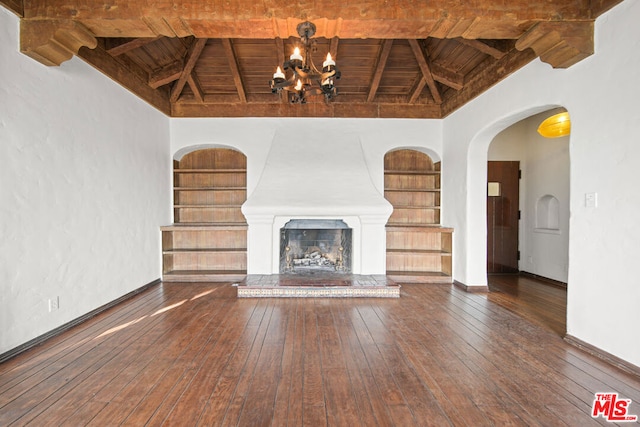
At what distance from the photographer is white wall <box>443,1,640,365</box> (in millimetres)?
2416

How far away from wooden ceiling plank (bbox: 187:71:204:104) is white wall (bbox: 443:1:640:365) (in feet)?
15.5

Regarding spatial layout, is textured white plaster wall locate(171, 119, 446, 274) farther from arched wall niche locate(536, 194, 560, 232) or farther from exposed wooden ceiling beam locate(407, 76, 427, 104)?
arched wall niche locate(536, 194, 560, 232)

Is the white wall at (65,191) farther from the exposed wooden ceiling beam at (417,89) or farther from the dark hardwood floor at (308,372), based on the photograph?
the exposed wooden ceiling beam at (417,89)

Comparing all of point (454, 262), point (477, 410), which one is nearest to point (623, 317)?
point (477, 410)

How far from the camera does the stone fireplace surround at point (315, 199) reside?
493cm

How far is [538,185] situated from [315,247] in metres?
4.31

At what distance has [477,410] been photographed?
192cm

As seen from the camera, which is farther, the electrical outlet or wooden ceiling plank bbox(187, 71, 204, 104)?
wooden ceiling plank bbox(187, 71, 204, 104)

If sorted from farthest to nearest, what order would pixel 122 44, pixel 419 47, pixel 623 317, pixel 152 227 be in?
1. pixel 152 227
2. pixel 419 47
3. pixel 122 44
4. pixel 623 317

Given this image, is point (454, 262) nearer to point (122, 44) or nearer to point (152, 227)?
point (152, 227)

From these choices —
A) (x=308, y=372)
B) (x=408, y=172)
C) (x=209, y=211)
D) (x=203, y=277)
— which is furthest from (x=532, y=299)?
(x=209, y=211)

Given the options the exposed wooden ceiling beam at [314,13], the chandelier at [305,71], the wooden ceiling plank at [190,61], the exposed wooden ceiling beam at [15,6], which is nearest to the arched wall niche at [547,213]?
the exposed wooden ceiling beam at [314,13]

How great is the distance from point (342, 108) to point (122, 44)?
11.0 feet

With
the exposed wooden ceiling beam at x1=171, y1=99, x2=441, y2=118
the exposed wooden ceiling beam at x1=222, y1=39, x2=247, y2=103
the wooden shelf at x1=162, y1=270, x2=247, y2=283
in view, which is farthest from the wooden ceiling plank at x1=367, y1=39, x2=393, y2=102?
the wooden shelf at x1=162, y1=270, x2=247, y2=283
